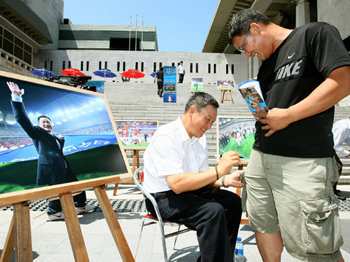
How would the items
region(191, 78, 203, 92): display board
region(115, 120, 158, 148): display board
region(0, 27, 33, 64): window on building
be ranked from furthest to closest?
1. region(0, 27, 33, 64): window on building
2. region(191, 78, 203, 92): display board
3. region(115, 120, 158, 148): display board

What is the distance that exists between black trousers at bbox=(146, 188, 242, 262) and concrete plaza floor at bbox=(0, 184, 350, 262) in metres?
0.59

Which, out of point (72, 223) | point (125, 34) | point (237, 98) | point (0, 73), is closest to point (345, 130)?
point (72, 223)

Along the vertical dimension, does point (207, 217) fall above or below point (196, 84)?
below

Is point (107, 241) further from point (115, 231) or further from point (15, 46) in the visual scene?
point (15, 46)

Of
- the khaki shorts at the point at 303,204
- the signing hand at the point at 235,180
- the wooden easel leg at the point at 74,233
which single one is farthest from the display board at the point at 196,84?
the wooden easel leg at the point at 74,233

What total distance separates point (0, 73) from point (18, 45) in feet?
80.5

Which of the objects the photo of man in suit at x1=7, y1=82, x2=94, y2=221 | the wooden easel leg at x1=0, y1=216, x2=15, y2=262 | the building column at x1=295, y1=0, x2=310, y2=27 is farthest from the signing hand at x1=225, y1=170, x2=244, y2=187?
the building column at x1=295, y1=0, x2=310, y2=27

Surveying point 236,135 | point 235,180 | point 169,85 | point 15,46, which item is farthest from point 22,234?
point 15,46

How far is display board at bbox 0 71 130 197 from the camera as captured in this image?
4.37 ft

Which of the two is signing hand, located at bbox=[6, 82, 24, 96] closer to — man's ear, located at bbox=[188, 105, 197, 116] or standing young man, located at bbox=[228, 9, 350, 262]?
man's ear, located at bbox=[188, 105, 197, 116]

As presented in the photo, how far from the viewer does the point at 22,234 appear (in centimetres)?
119

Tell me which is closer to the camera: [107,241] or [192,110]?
[192,110]

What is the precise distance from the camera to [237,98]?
1527 cm

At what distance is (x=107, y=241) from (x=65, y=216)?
1.19 m
